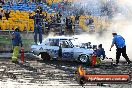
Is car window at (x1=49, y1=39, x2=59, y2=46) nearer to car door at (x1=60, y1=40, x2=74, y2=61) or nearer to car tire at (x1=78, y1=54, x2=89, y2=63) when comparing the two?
car door at (x1=60, y1=40, x2=74, y2=61)

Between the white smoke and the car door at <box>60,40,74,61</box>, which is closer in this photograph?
the car door at <box>60,40,74,61</box>

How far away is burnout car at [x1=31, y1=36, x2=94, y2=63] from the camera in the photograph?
72.6ft

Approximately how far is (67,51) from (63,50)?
10.2 inches

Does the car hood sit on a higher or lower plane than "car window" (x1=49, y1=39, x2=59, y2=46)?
lower

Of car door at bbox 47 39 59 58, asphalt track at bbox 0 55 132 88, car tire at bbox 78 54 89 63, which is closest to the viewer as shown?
asphalt track at bbox 0 55 132 88

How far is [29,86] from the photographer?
14.1 meters

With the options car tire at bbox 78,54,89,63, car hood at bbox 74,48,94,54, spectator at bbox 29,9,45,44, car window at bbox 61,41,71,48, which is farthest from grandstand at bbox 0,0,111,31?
car tire at bbox 78,54,89,63

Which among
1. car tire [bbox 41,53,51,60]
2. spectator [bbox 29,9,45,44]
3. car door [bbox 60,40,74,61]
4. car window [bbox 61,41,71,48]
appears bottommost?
car tire [bbox 41,53,51,60]

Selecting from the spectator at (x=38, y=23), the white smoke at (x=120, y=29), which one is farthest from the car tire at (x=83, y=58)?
the spectator at (x=38, y=23)

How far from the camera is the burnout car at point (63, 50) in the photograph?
2212 centimetres

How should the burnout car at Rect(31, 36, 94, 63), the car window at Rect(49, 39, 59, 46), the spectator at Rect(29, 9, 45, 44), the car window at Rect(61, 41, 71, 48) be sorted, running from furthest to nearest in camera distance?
the spectator at Rect(29, 9, 45, 44), the car window at Rect(49, 39, 59, 46), the car window at Rect(61, 41, 71, 48), the burnout car at Rect(31, 36, 94, 63)

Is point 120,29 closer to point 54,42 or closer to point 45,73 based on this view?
point 54,42

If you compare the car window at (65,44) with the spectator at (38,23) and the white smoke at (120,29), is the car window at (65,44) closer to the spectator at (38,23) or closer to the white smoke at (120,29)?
the white smoke at (120,29)

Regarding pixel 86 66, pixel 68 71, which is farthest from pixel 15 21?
pixel 68 71
